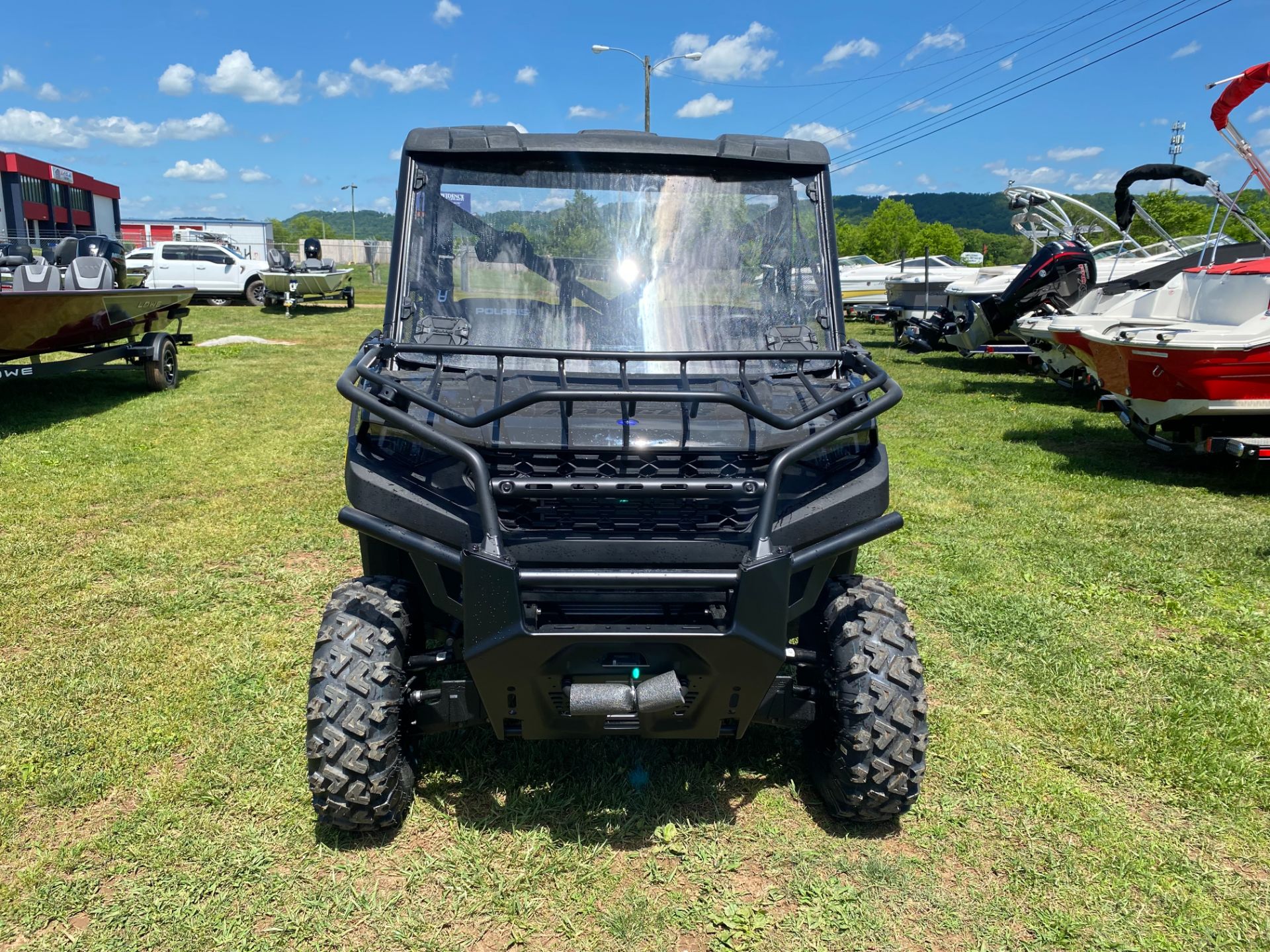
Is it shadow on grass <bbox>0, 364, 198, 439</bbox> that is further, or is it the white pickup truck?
the white pickup truck

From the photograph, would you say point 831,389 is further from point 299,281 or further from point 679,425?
point 299,281

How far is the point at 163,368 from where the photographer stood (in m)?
11.3

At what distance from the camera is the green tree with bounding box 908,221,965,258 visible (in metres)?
47.3

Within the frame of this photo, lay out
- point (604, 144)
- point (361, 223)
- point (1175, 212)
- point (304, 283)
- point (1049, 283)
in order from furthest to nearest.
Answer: point (361, 223), point (1175, 212), point (304, 283), point (1049, 283), point (604, 144)

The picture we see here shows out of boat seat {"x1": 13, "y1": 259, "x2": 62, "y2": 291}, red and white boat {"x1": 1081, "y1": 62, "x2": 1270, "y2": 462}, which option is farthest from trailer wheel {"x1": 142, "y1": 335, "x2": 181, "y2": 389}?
red and white boat {"x1": 1081, "y1": 62, "x2": 1270, "y2": 462}

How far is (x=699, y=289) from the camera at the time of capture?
3266mm

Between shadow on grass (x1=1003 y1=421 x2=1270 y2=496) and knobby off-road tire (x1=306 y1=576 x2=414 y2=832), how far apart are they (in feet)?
22.9

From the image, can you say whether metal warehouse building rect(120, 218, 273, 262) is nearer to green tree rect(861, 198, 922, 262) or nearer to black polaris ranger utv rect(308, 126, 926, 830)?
green tree rect(861, 198, 922, 262)

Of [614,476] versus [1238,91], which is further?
[1238,91]

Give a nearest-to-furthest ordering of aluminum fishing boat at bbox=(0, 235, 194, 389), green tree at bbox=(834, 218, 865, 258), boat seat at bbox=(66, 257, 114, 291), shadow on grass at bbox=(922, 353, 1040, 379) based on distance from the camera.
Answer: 1. aluminum fishing boat at bbox=(0, 235, 194, 389)
2. boat seat at bbox=(66, 257, 114, 291)
3. shadow on grass at bbox=(922, 353, 1040, 379)
4. green tree at bbox=(834, 218, 865, 258)

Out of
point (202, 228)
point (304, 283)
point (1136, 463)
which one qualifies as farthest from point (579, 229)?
point (202, 228)

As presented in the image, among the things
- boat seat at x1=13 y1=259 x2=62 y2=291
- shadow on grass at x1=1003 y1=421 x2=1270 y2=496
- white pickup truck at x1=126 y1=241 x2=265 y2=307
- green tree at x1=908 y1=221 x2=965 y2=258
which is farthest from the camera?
green tree at x1=908 y1=221 x2=965 y2=258

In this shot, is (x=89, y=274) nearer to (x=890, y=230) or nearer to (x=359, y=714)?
(x=359, y=714)

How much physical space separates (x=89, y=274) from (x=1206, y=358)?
1067cm
